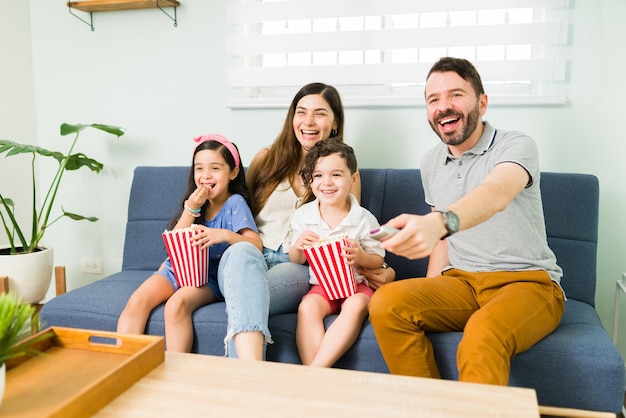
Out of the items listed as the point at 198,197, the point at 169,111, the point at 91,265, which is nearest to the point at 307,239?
the point at 198,197

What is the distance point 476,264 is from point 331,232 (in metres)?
0.52

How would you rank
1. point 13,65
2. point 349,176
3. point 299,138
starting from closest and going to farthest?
point 349,176
point 299,138
point 13,65

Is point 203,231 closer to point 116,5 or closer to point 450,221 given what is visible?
point 450,221

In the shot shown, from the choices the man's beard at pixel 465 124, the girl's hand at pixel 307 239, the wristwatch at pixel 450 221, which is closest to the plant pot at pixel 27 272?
the girl's hand at pixel 307 239

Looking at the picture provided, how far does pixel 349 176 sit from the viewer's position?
207 cm

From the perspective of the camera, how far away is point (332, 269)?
180 cm

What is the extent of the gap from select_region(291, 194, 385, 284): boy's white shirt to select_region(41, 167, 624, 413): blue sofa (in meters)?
0.25

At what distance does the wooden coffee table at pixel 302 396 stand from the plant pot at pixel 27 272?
1.63 meters

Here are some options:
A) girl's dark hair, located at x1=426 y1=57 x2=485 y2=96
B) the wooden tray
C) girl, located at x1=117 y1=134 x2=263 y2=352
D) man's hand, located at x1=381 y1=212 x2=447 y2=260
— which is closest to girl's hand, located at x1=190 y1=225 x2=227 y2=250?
girl, located at x1=117 y1=134 x2=263 y2=352

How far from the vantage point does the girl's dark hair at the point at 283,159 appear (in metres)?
2.34

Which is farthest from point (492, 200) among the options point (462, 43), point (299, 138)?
point (462, 43)

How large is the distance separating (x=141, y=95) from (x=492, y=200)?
2048 mm

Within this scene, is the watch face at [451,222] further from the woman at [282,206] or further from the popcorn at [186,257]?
the popcorn at [186,257]

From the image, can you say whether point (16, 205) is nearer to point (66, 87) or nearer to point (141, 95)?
point (66, 87)
